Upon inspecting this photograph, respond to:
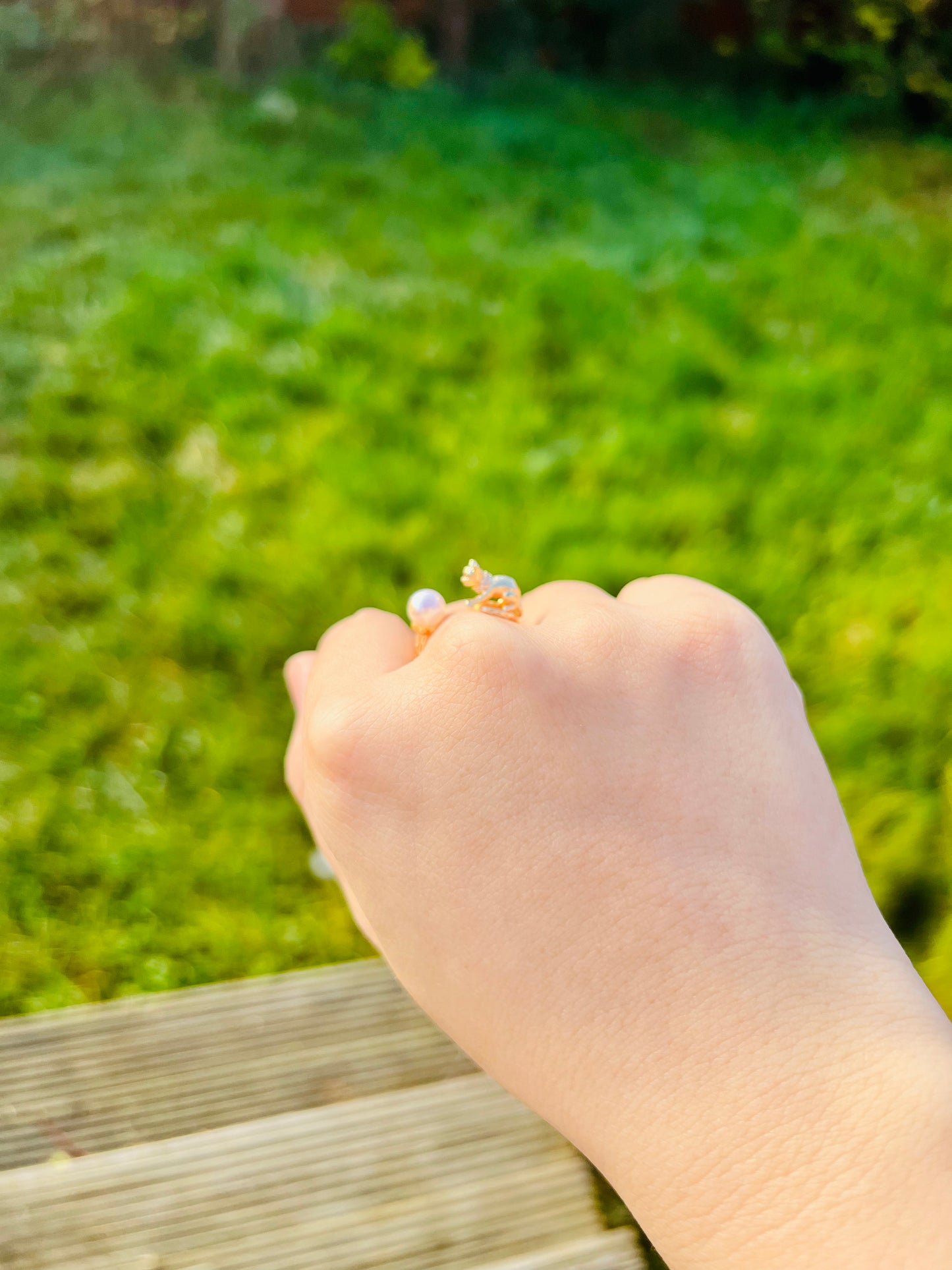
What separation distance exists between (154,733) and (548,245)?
204 cm

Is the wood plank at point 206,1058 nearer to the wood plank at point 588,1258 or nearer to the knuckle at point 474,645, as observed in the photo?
the wood plank at point 588,1258

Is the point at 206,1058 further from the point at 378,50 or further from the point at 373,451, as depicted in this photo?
the point at 378,50

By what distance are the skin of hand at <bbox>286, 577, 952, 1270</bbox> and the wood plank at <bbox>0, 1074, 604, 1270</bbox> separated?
0.66 feet

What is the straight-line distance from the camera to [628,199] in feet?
10.6

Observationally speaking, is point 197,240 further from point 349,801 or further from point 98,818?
point 349,801

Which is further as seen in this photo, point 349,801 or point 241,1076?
point 241,1076

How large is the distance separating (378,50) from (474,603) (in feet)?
11.7

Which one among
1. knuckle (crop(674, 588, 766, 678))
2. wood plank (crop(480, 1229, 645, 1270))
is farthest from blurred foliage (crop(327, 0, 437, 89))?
wood plank (crop(480, 1229, 645, 1270))

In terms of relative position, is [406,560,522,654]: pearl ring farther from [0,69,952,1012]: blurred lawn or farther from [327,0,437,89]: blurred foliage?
[327,0,437,89]: blurred foliage

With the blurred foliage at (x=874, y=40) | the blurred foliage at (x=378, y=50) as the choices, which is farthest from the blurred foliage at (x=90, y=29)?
the blurred foliage at (x=874, y=40)

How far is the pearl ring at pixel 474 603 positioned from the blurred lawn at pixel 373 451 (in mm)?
548

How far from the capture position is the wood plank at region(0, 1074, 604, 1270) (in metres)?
0.91

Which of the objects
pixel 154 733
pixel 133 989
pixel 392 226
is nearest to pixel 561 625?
pixel 133 989

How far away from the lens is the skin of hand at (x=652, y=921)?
0.72 m
